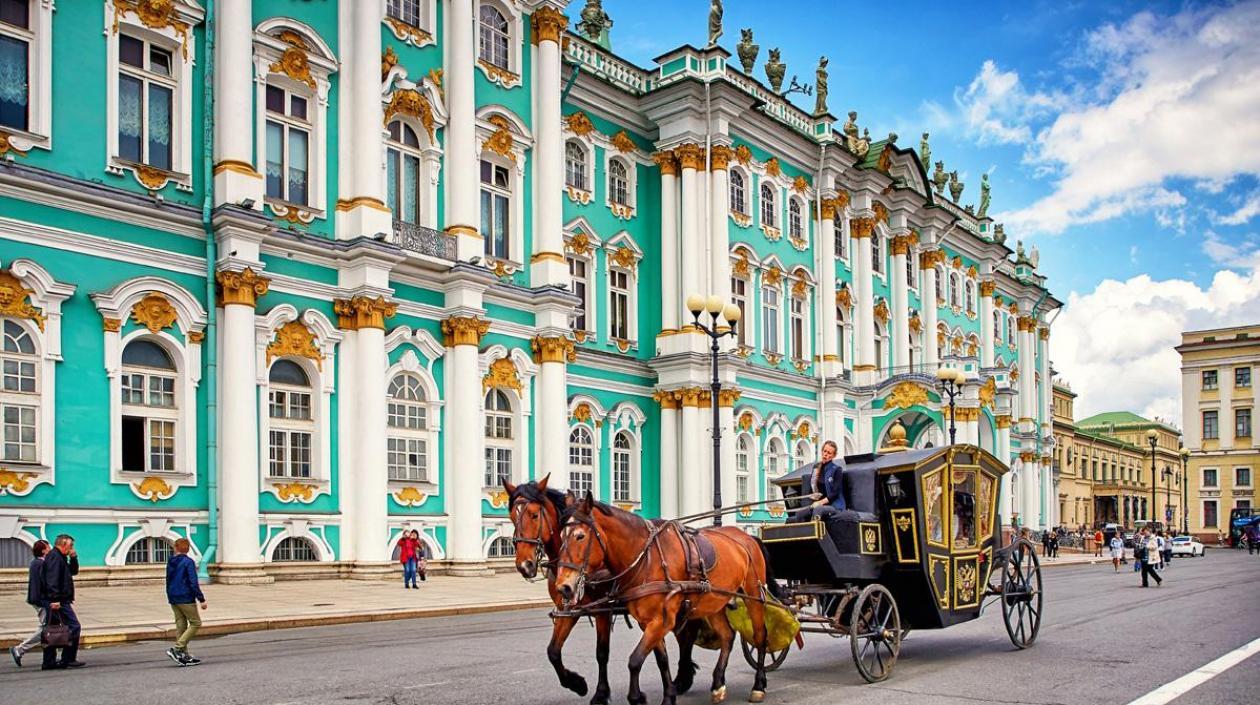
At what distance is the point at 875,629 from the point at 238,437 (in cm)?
1508

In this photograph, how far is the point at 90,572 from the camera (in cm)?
2103

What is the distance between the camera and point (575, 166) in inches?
1389

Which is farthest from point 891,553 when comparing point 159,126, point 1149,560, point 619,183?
point 619,183

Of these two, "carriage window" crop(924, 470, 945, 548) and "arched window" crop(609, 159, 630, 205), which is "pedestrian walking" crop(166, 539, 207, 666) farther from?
"arched window" crop(609, 159, 630, 205)

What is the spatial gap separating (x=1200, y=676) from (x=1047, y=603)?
36.0 ft

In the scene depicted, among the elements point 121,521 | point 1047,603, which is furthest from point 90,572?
point 1047,603

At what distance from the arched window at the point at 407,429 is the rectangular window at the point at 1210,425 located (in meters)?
88.8

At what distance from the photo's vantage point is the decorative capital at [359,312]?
25672mm

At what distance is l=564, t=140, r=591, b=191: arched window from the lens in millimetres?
34938

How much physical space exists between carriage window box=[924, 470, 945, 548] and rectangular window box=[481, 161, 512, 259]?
18.7 m

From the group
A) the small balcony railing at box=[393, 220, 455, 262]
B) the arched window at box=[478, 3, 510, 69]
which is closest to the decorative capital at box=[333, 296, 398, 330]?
the small balcony railing at box=[393, 220, 455, 262]

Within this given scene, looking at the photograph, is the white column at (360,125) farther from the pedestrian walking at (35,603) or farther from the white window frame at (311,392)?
the pedestrian walking at (35,603)

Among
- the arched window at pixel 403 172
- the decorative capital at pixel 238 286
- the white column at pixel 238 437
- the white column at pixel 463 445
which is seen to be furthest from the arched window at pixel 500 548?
the decorative capital at pixel 238 286

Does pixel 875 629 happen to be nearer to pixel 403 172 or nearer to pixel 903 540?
pixel 903 540
